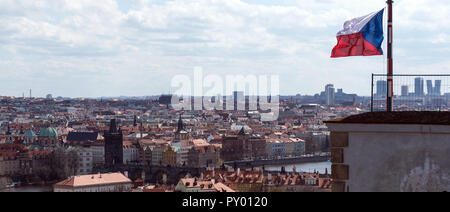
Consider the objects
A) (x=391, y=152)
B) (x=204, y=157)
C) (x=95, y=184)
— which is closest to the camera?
(x=391, y=152)

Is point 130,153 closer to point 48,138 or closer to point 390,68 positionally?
point 48,138

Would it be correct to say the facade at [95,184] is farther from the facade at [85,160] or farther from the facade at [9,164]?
the facade at [85,160]

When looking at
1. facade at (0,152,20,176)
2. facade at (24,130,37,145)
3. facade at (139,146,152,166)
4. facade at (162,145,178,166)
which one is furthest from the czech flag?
facade at (24,130,37,145)

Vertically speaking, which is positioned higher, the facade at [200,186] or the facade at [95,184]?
the facade at [200,186]

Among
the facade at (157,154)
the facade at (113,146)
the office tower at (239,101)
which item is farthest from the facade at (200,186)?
the office tower at (239,101)

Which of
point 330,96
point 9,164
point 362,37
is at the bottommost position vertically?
point 9,164

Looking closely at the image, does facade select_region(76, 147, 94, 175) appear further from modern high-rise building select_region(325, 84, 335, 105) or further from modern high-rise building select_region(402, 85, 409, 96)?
modern high-rise building select_region(325, 84, 335, 105)

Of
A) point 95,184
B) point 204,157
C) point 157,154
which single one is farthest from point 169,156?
point 95,184
